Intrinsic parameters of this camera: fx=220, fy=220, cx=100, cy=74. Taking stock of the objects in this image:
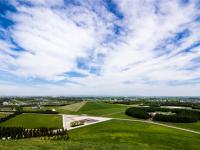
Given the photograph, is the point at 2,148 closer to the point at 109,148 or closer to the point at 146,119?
the point at 109,148

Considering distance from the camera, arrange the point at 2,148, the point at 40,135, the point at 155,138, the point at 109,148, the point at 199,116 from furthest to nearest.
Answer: the point at 199,116, the point at 40,135, the point at 155,138, the point at 109,148, the point at 2,148

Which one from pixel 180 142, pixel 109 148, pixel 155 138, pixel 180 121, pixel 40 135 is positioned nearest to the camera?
pixel 109 148

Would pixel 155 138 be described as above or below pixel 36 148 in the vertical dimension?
below

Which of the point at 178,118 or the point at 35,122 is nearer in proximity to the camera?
the point at 178,118

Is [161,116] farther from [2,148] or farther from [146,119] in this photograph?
[2,148]

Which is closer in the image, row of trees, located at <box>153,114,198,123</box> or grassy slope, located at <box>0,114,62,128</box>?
grassy slope, located at <box>0,114,62,128</box>

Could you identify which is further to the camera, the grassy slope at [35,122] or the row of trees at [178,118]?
the row of trees at [178,118]

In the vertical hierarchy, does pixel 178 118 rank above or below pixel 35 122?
above

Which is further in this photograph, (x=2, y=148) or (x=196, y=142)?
(x=196, y=142)

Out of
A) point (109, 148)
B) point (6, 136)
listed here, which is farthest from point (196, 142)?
point (6, 136)

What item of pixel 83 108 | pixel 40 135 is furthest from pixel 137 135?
pixel 83 108
